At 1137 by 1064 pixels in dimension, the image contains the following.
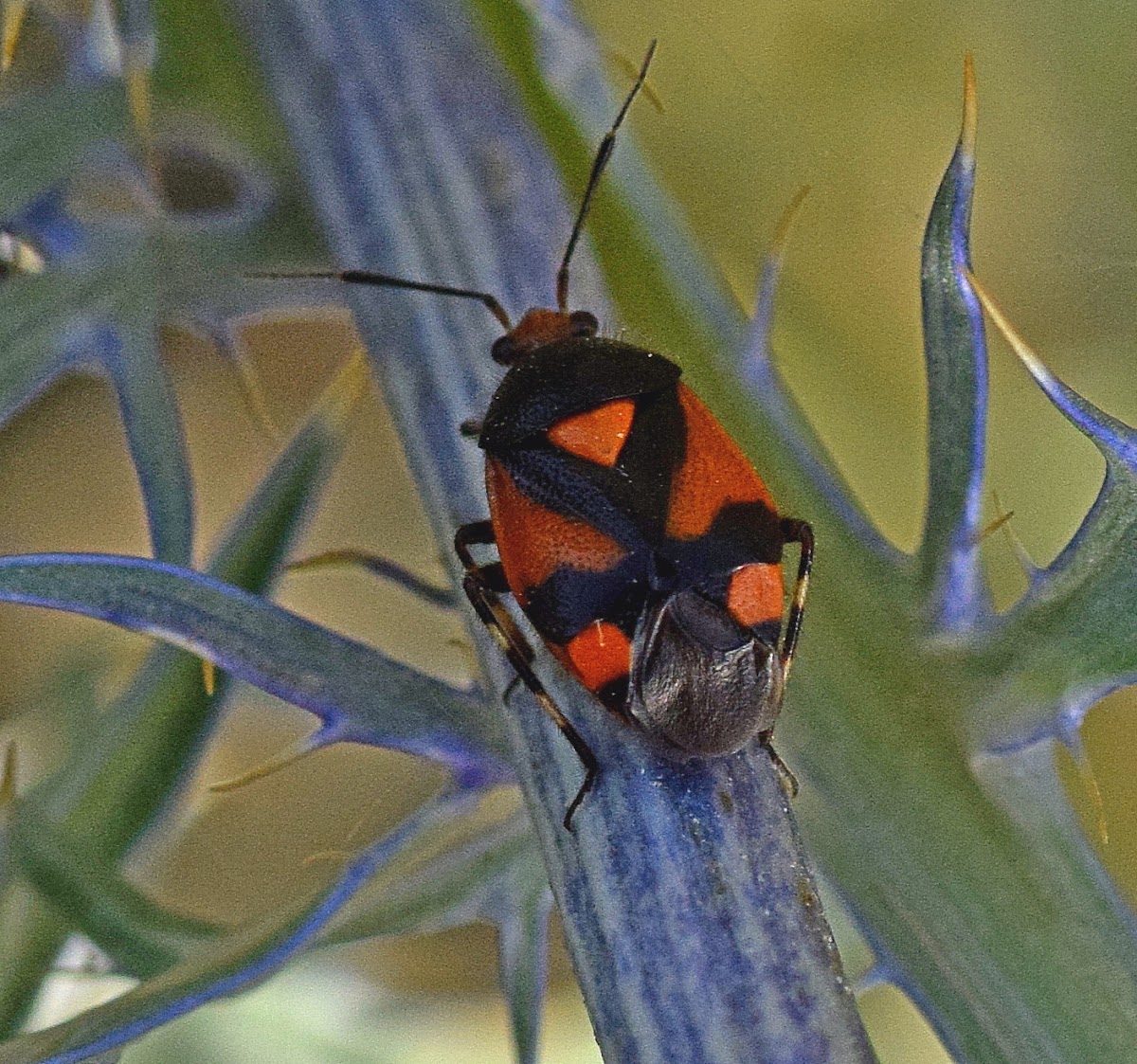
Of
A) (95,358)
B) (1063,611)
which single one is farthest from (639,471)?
(95,358)

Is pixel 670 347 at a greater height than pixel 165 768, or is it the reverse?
pixel 670 347

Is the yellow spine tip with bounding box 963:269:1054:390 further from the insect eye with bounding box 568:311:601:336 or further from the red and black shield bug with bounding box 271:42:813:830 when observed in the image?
the insect eye with bounding box 568:311:601:336

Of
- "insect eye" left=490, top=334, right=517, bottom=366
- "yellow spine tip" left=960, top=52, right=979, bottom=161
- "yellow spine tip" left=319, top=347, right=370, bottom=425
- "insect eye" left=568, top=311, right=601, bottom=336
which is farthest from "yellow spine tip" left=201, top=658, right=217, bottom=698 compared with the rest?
"yellow spine tip" left=960, top=52, right=979, bottom=161

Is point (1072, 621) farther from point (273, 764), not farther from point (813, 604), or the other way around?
point (273, 764)

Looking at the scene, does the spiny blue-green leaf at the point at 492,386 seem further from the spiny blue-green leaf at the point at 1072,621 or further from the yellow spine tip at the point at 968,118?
the yellow spine tip at the point at 968,118

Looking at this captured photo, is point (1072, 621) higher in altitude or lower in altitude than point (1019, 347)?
lower

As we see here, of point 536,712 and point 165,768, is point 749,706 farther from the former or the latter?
point 165,768

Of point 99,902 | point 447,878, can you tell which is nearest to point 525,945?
point 447,878
